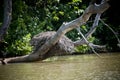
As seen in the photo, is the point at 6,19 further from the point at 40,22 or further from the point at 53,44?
the point at 40,22

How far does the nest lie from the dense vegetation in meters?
1.48

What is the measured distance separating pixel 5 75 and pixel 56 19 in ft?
41.0

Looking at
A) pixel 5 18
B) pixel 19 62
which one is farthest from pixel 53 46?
pixel 5 18

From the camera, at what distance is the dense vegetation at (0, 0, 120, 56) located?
1748 cm

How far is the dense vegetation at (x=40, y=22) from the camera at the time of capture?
1748 cm

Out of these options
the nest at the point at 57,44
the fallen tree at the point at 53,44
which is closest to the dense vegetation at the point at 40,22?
the nest at the point at 57,44

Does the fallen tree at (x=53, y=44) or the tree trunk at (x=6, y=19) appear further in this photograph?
the tree trunk at (x=6, y=19)

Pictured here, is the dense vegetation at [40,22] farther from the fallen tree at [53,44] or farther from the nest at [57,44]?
the fallen tree at [53,44]

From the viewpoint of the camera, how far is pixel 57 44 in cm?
1492

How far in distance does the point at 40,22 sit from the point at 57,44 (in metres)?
7.62

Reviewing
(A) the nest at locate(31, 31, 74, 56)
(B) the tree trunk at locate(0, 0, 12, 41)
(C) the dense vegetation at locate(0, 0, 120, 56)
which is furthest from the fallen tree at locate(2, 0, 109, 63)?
(C) the dense vegetation at locate(0, 0, 120, 56)

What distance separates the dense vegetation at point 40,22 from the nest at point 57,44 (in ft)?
4.87

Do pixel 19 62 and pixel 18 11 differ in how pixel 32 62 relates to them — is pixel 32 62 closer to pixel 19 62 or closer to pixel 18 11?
pixel 19 62

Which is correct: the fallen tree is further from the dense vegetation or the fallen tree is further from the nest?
the dense vegetation
